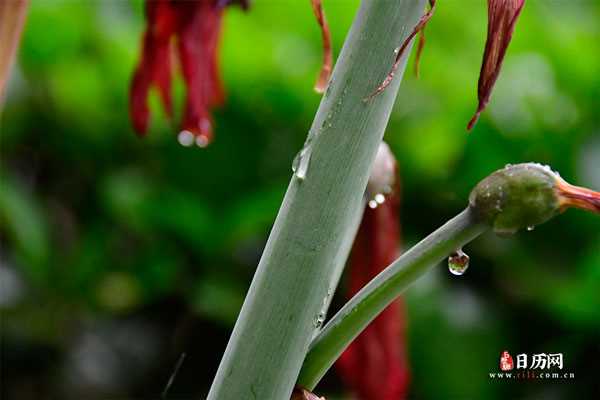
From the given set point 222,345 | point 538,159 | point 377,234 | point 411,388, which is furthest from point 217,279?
point 377,234

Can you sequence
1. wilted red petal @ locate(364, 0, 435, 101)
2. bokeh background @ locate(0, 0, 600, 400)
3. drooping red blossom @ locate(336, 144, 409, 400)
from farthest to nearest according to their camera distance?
bokeh background @ locate(0, 0, 600, 400)
drooping red blossom @ locate(336, 144, 409, 400)
wilted red petal @ locate(364, 0, 435, 101)

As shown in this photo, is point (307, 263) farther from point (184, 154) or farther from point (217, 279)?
point (184, 154)

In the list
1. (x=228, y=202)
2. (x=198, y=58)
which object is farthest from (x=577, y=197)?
(x=228, y=202)

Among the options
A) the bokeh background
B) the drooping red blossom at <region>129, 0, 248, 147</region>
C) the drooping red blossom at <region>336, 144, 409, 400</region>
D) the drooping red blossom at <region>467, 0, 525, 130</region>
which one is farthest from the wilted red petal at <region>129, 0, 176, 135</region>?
the bokeh background

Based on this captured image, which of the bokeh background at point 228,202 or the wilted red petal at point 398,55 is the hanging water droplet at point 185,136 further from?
the bokeh background at point 228,202

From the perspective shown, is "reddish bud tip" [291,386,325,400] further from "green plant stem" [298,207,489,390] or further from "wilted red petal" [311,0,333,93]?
"wilted red petal" [311,0,333,93]

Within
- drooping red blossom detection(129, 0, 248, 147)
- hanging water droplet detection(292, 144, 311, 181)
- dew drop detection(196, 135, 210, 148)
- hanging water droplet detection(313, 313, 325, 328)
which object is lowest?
hanging water droplet detection(313, 313, 325, 328)
